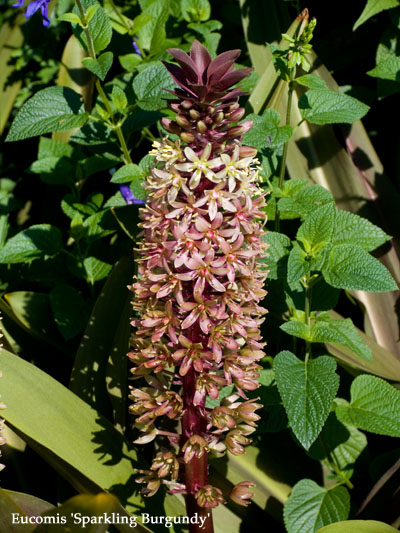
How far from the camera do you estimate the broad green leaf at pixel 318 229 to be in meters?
1.32

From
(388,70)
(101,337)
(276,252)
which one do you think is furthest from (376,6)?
(101,337)

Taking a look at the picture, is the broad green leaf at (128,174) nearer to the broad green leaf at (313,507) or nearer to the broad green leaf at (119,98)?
the broad green leaf at (119,98)

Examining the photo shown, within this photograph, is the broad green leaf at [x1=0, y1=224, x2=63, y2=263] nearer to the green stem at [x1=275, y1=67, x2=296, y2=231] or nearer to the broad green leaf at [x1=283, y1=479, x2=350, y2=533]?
the green stem at [x1=275, y1=67, x2=296, y2=231]

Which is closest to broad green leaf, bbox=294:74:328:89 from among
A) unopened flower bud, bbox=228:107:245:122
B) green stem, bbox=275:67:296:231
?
green stem, bbox=275:67:296:231

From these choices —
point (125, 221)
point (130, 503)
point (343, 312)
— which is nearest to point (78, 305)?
point (125, 221)

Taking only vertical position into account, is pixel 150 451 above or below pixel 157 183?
below

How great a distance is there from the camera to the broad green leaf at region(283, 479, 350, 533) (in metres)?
1.35

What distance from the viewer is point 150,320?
1060mm

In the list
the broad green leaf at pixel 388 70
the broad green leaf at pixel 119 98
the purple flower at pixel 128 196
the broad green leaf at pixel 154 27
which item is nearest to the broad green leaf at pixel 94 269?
the purple flower at pixel 128 196

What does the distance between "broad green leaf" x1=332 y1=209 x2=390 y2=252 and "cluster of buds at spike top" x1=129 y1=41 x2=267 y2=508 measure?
389 millimetres

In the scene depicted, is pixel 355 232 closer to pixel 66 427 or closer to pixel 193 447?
pixel 193 447

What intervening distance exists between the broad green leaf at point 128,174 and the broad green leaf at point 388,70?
674 mm

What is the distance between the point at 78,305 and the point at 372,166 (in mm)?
941

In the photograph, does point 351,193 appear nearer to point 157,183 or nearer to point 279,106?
point 279,106
